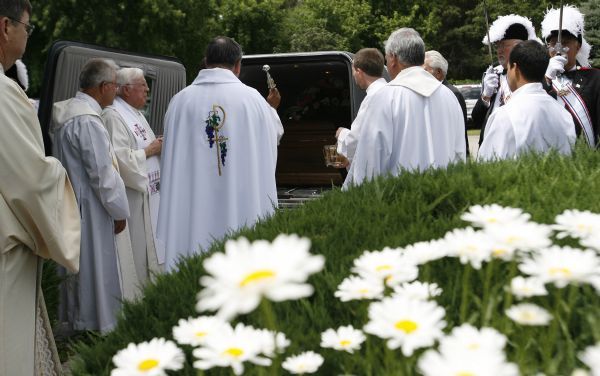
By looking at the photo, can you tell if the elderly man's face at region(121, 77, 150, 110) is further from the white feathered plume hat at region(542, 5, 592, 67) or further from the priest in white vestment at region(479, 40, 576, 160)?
the white feathered plume hat at region(542, 5, 592, 67)

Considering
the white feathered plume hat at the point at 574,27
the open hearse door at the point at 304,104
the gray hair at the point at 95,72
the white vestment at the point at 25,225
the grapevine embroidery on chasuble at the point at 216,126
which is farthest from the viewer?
the open hearse door at the point at 304,104

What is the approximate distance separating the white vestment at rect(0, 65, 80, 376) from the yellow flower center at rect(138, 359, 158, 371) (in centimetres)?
212

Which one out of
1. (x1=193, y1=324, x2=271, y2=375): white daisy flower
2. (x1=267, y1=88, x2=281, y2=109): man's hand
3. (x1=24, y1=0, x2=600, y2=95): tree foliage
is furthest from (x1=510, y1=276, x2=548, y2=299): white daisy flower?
(x1=24, y1=0, x2=600, y2=95): tree foliage

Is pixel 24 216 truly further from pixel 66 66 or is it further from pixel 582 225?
pixel 66 66

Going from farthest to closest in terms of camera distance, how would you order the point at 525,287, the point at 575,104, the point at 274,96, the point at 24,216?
the point at 274,96, the point at 575,104, the point at 24,216, the point at 525,287

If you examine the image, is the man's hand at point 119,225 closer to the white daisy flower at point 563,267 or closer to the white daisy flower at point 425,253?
the white daisy flower at point 425,253

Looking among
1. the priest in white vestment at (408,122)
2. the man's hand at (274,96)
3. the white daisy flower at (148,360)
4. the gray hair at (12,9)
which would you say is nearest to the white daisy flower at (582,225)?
the white daisy flower at (148,360)

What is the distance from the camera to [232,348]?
0.89 m

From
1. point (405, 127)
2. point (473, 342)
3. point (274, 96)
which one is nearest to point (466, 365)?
point (473, 342)

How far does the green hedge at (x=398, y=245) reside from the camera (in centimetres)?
121

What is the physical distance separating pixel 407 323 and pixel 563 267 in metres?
0.22

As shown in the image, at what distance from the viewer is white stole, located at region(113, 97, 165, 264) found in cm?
602

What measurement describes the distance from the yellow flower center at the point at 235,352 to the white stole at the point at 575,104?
15.7ft

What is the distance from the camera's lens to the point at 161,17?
26.1 m
